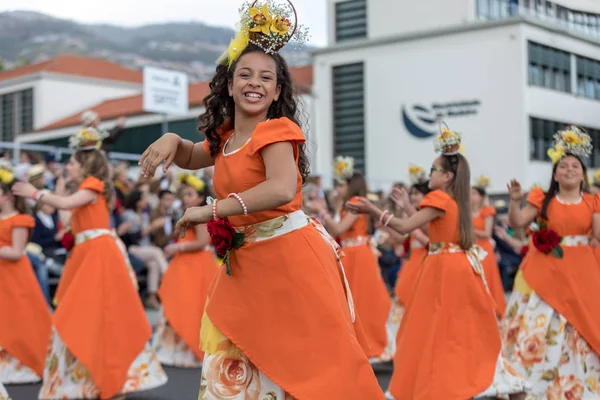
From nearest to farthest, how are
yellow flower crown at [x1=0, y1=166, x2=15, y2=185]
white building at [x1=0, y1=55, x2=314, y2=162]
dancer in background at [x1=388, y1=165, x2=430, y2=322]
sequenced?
yellow flower crown at [x1=0, y1=166, x2=15, y2=185] < dancer in background at [x1=388, y1=165, x2=430, y2=322] < white building at [x1=0, y1=55, x2=314, y2=162]

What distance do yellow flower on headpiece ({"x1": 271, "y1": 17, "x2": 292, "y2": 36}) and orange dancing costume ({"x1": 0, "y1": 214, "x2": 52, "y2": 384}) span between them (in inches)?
191

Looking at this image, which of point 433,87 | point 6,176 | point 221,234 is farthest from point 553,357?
point 433,87

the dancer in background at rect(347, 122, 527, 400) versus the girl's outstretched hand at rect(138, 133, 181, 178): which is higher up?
the girl's outstretched hand at rect(138, 133, 181, 178)

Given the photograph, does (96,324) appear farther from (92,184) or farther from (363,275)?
(363,275)

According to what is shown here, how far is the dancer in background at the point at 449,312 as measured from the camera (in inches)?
250

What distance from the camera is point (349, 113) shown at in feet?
112

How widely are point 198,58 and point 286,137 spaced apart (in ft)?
210

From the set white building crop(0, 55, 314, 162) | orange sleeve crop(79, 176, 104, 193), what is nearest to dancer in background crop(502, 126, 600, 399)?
orange sleeve crop(79, 176, 104, 193)

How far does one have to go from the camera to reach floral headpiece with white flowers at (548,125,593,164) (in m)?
7.08

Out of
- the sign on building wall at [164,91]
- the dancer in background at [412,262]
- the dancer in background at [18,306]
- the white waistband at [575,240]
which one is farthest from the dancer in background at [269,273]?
the sign on building wall at [164,91]

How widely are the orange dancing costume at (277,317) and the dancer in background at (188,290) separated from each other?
528 centimetres

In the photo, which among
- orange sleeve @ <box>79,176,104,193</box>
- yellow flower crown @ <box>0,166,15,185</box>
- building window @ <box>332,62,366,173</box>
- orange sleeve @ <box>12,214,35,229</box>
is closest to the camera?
orange sleeve @ <box>79,176,104,193</box>

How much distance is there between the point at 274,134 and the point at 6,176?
516 cm

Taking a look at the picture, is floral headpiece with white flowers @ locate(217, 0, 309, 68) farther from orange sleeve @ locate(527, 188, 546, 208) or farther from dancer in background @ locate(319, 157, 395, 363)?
dancer in background @ locate(319, 157, 395, 363)
